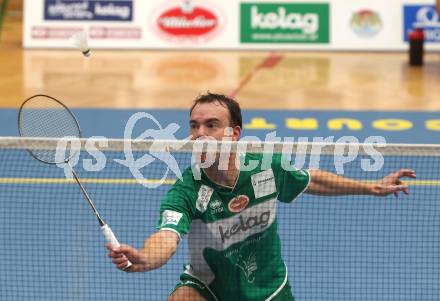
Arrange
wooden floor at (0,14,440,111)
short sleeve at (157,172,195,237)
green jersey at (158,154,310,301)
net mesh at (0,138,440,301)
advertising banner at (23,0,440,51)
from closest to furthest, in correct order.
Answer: short sleeve at (157,172,195,237) → green jersey at (158,154,310,301) → net mesh at (0,138,440,301) → wooden floor at (0,14,440,111) → advertising banner at (23,0,440,51)

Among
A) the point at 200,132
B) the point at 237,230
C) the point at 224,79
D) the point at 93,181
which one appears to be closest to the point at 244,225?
the point at 237,230

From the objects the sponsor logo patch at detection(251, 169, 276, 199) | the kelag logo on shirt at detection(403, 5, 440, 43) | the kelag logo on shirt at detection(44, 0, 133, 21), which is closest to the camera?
the sponsor logo patch at detection(251, 169, 276, 199)

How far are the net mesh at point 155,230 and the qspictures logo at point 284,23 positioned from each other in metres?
8.19

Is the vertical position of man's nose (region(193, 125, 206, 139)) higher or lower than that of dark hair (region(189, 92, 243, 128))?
lower

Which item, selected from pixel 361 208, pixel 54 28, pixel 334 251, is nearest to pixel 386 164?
pixel 361 208

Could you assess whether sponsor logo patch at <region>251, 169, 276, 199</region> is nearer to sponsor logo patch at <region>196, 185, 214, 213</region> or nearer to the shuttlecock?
sponsor logo patch at <region>196, 185, 214, 213</region>

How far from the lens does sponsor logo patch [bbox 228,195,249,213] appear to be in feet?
17.3

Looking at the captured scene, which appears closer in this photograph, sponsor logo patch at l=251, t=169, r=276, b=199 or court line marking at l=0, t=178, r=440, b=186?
sponsor logo patch at l=251, t=169, r=276, b=199

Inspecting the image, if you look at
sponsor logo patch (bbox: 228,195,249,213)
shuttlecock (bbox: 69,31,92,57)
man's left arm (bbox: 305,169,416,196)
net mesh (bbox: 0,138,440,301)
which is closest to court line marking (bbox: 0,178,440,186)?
net mesh (bbox: 0,138,440,301)

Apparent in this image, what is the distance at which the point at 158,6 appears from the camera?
1936 centimetres

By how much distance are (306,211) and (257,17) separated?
9.96m

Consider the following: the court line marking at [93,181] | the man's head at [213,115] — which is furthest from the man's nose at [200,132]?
the court line marking at [93,181]

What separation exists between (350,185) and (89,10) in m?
14.6

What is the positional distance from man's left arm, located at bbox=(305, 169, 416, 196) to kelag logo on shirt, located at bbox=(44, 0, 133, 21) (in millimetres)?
14221
